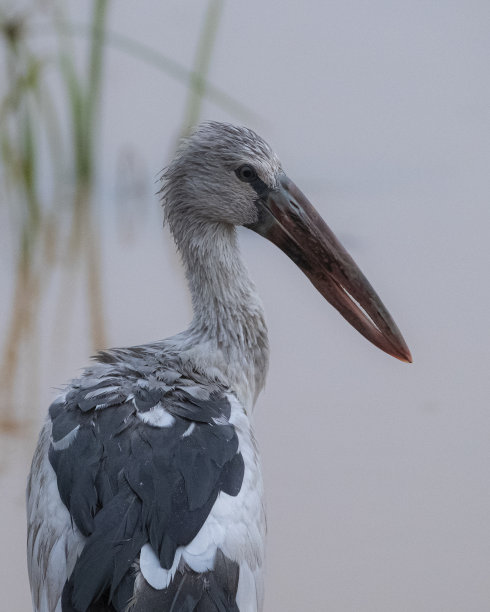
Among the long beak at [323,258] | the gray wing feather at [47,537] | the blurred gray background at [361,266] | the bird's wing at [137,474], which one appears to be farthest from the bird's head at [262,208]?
the blurred gray background at [361,266]

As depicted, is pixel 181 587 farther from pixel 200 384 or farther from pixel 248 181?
pixel 248 181

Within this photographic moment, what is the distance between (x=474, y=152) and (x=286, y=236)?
94 centimetres

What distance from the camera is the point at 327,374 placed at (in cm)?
235

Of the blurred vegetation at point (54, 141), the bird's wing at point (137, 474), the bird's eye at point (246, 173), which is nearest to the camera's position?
the bird's wing at point (137, 474)

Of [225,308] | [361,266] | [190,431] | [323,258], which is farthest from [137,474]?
[361,266]

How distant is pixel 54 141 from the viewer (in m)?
2.28

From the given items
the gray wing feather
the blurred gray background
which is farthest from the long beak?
the blurred gray background

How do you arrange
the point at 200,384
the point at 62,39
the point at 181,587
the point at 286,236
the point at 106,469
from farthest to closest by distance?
1. the point at 62,39
2. the point at 286,236
3. the point at 200,384
4. the point at 106,469
5. the point at 181,587

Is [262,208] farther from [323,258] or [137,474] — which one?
[137,474]

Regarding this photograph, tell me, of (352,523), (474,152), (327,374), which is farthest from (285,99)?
(352,523)

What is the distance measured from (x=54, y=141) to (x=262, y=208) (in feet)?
2.82

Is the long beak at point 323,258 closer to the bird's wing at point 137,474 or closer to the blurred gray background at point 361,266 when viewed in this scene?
the bird's wing at point 137,474

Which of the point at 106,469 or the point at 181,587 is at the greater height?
the point at 106,469

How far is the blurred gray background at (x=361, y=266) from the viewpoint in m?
2.28
